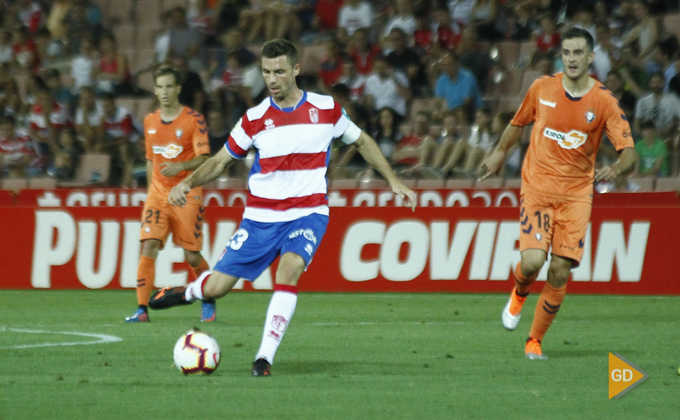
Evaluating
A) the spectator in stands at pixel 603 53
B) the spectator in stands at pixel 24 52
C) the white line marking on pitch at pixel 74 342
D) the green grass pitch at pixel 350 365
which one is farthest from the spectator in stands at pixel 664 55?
the spectator in stands at pixel 24 52

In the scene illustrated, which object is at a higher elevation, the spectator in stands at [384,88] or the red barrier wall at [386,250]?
the spectator in stands at [384,88]

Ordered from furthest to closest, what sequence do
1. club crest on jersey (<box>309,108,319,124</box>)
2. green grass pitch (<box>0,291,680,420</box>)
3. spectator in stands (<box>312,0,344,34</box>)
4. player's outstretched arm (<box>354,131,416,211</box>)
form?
spectator in stands (<box>312,0,344,34</box>) < player's outstretched arm (<box>354,131,416,211</box>) < club crest on jersey (<box>309,108,319,124</box>) < green grass pitch (<box>0,291,680,420</box>)

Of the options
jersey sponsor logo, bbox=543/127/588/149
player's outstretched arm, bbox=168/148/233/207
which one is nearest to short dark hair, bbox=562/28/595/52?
jersey sponsor logo, bbox=543/127/588/149

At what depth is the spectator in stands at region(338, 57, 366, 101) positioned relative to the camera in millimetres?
15352

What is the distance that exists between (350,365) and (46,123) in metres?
10.9

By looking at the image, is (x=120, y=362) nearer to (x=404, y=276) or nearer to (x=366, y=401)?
(x=366, y=401)

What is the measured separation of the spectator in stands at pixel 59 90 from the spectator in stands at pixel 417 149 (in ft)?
A: 19.0

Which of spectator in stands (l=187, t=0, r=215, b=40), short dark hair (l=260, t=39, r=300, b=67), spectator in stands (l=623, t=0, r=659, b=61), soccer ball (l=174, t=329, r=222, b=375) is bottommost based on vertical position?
soccer ball (l=174, t=329, r=222, b=375)

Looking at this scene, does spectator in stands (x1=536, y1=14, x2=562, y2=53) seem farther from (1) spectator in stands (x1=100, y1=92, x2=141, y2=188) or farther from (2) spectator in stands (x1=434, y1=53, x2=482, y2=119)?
(1) spectator in stands (x1=100, y1=92, x2=141, y2=188)

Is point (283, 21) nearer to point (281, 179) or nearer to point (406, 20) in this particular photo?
point (406, 20)

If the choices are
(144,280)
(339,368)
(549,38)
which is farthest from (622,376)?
(549,38)

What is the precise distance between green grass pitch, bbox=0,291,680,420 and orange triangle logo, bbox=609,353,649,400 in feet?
0.20

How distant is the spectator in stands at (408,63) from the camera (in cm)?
1560

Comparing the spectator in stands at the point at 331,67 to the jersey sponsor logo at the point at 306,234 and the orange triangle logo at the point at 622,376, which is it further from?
the orange triangle logo at the point at 622,376
